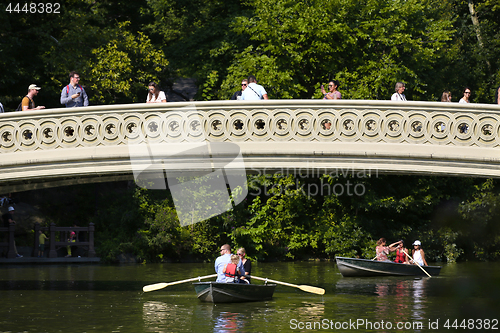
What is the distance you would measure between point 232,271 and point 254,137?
3382 mm

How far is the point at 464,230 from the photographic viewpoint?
32.0 meters

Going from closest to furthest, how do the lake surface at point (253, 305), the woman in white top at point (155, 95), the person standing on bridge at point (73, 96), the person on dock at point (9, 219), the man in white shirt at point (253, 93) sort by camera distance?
1. the lake surface at point (253, 305)
2. the person standing on bridge at point (73, 96)
3. the man in white shirt at point (253, 93)
4. the woman in white top at point (155, 95)
5. the person on dock at point (9, 219)

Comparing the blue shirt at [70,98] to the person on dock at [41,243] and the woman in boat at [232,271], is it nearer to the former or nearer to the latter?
the woman in boat at [232,271]

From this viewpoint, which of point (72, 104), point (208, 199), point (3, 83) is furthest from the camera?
point (208, 199)

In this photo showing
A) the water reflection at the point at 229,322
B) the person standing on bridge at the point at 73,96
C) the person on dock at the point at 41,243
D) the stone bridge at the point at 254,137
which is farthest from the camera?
the person on dock at the point at 41,243

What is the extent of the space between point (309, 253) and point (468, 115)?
17.2 metres

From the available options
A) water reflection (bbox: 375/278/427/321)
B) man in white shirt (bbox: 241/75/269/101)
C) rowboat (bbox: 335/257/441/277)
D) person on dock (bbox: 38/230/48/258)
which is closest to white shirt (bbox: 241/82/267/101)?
→ man in white shirt (bbox: 241/75/269/101)

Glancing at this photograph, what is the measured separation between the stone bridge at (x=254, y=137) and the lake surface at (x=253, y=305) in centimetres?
307

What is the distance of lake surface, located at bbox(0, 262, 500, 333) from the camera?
46.3 feet

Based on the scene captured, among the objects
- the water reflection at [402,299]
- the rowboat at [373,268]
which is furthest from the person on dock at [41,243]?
the water reflection at [402,299]

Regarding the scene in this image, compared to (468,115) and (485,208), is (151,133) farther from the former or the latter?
(485,208)

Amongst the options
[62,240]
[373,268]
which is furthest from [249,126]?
[62,240]

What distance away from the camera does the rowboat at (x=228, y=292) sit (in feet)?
54.8

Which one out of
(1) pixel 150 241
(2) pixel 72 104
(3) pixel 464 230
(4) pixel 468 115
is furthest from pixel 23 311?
(3) pixel 464 230
